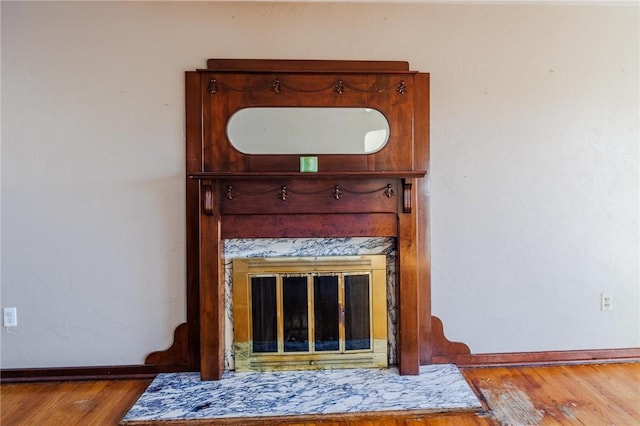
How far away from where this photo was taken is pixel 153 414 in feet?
6.25

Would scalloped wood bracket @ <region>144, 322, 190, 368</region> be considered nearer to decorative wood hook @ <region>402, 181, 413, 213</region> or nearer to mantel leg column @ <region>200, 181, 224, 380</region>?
mantel leg column @ <region>200, 181, 224, 380</region>

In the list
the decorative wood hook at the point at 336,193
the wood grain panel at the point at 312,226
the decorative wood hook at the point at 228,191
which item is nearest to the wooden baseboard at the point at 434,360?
the wood grain panel at the point at 312,226

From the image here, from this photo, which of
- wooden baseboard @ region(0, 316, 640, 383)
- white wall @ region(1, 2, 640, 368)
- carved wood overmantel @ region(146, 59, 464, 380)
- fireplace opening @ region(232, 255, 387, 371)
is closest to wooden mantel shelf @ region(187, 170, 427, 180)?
carved wood overmantel @ region(146, 59, 464, 380)

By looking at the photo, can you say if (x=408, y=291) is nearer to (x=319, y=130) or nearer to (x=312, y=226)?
(x=312, y=226)

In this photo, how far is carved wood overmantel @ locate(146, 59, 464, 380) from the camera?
2197 mm

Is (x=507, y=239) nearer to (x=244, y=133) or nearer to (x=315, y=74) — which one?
(x=315, y=74)

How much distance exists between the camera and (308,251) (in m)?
2.32

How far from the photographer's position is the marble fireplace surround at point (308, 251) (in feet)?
7.52

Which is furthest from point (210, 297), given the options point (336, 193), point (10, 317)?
point (10, 317)

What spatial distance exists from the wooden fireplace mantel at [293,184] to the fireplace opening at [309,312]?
135 mm

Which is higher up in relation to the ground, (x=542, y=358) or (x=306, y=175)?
(x=306, y=175)

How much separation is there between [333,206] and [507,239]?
120 cm

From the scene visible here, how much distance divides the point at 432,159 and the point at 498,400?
1.46 meters

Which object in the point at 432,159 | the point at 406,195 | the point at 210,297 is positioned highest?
the point at 432,159
